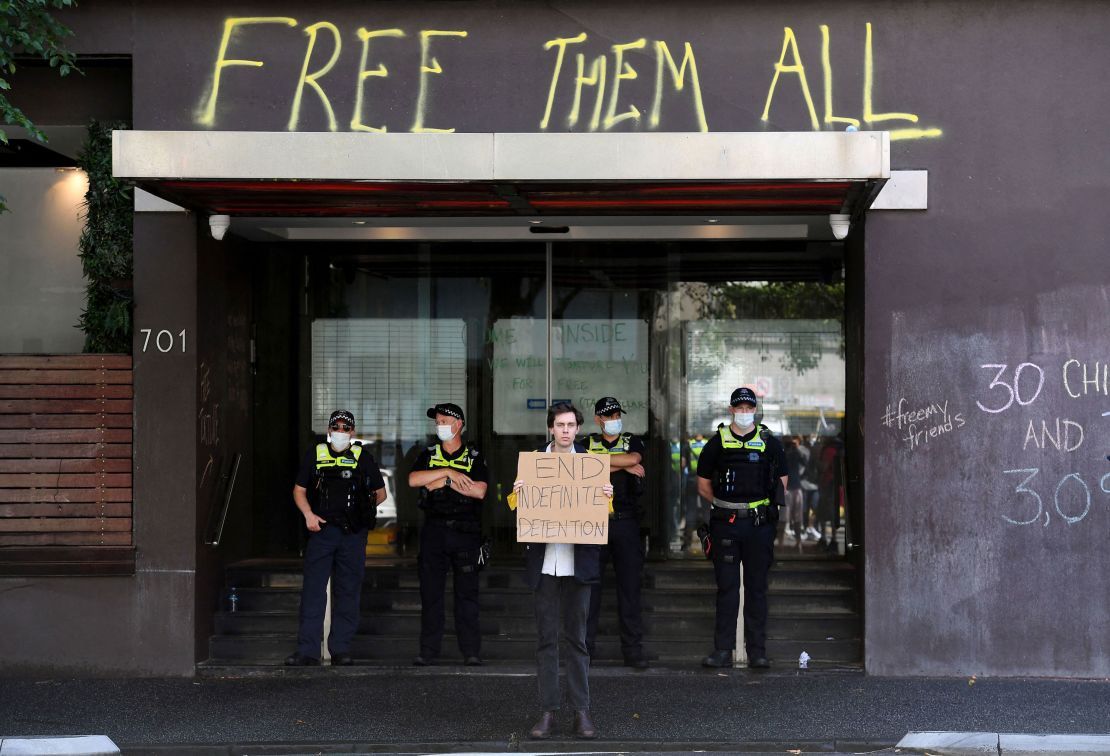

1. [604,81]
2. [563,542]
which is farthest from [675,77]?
[563,542]

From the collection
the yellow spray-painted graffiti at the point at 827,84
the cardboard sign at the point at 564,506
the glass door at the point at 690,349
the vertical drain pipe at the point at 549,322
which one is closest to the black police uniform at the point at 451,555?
the vertical drain pipe at the point at 549,322

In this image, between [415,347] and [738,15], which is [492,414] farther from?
[738,15]

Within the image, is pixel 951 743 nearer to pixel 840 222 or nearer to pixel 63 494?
pixel 840 222

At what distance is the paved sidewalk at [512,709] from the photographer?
7.91m

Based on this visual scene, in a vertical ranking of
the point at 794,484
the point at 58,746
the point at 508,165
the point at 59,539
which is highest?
the point at 508,165

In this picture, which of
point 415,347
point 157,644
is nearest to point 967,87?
point 415,347

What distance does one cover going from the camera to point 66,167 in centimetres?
1160

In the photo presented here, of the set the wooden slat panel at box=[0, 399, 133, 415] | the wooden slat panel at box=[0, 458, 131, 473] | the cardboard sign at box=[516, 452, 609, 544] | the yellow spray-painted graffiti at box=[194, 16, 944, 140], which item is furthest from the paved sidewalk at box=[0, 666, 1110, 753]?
the yellow spray-painted graffiti at box=[194, 16, 944, 140]

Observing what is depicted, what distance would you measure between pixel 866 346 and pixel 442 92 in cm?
385

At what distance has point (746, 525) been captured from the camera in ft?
32.7

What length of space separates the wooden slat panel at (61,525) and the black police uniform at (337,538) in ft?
4.88

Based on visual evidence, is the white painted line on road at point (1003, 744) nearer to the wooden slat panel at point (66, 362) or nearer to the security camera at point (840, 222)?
the security camera at point (840, 222)

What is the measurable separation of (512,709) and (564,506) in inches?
69.7

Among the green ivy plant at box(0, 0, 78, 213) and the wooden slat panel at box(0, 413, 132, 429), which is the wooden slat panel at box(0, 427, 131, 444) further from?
the green ivy plant at box(0, 0, 78, 213)
